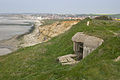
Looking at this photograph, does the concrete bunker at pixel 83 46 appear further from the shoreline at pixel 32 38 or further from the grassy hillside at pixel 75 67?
the shoreline at pixel 32 38

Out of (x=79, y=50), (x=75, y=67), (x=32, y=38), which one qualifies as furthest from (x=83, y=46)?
(x=32, y=38)

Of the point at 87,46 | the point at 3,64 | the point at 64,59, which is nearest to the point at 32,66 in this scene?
the point at 64,59

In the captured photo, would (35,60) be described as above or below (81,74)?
below

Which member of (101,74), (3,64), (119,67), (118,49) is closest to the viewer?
(101,74)

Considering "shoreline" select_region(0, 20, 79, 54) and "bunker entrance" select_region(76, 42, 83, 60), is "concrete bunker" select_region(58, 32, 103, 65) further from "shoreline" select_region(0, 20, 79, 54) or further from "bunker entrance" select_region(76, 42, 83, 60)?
"shoreline" select_region(0, 20, 79, 54)

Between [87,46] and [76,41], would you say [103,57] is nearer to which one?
[87,46]

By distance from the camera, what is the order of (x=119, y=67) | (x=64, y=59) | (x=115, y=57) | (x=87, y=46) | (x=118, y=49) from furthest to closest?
(x=64, y=59)
(x=87, y=46)
(x=118, y=49)
(x=115, y=57)
(x=119, y=67)

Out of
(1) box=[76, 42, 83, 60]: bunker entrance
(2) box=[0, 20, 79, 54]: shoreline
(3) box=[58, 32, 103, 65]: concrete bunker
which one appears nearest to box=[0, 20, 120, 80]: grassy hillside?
(3) box=[58, 32, 103, 65]: concrete bunker

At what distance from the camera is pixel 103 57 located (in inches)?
373

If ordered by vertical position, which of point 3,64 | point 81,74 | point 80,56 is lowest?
point 3,64

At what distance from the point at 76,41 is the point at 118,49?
469 cm

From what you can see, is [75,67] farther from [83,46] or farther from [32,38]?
[32,38]

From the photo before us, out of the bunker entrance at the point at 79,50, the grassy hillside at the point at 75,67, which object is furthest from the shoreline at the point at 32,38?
the bunker entrance at the point at 79,50

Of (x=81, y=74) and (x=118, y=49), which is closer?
(x=81, y=74)
